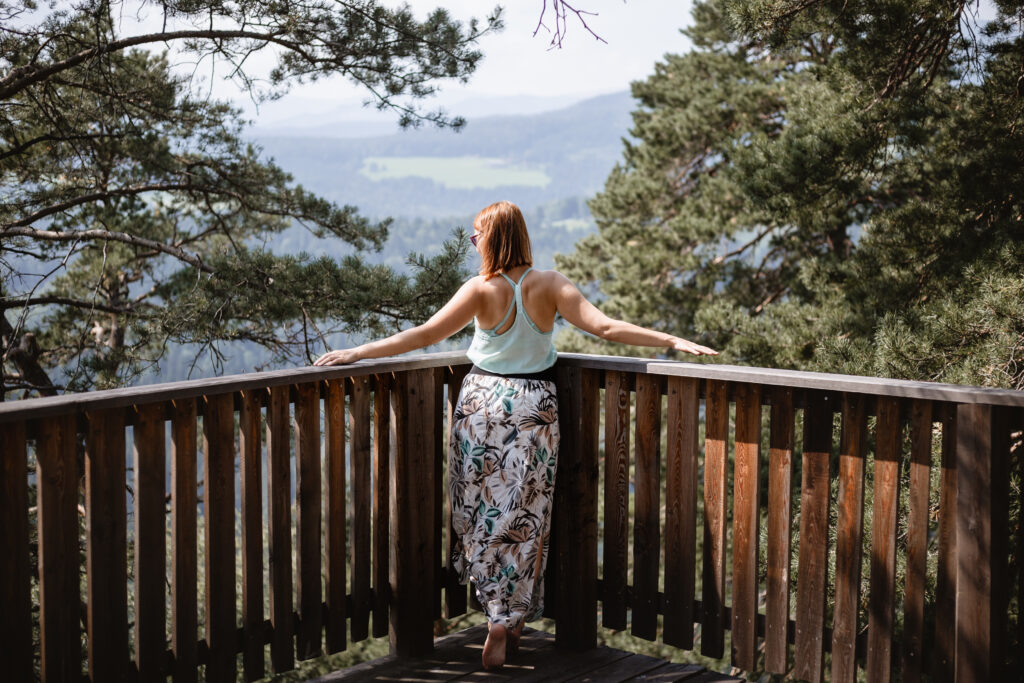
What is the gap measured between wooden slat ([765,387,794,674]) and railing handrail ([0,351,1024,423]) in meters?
0.10

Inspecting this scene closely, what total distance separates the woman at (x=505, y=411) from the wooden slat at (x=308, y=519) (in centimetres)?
20

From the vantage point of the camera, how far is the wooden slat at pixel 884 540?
271 cm

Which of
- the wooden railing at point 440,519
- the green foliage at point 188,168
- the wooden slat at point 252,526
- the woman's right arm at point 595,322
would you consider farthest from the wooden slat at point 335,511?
the green foliage at point 188,168

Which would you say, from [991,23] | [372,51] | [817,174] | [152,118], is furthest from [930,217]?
[152,118]

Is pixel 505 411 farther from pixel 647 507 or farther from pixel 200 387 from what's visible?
pixel 200 387

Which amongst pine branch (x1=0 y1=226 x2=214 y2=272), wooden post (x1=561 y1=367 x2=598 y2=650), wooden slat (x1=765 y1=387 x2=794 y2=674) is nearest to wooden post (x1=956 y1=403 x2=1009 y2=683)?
wooden slat (x1=765 y1=387 x2=794 y2=674)

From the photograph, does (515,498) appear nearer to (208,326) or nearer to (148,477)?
(148,477)

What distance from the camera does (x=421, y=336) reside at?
9.92ft

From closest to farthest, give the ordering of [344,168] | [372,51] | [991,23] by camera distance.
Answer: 1. [991,23]
2. [372,51]
3. [344,168]

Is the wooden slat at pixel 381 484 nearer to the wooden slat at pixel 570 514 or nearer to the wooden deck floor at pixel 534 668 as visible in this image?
the wooden deck floor at pixel 534 668

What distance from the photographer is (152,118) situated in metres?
8.65

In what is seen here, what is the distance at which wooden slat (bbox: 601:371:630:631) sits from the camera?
3.28 meters

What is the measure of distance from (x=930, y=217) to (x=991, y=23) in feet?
A: 6.83

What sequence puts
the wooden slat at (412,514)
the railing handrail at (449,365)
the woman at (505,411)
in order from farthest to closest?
the wooden slat at (412,514) → the woman at (505,411) → the railing handrail at (449,365)
